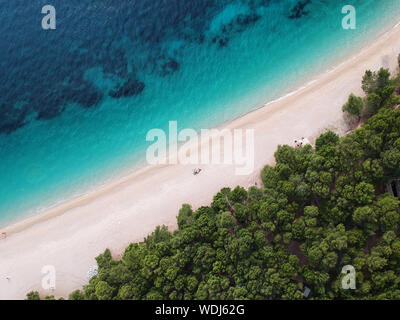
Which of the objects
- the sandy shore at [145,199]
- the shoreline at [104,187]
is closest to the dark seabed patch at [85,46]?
the shoreline at [104,187]

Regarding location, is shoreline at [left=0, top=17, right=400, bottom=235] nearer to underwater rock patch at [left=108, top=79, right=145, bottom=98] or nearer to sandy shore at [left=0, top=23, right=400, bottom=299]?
sandy shore at [left=0, top=23, right=400, bottom=299]

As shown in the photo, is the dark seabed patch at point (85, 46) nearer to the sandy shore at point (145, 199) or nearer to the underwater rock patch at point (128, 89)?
the underwater rock patch at point (128, 89)

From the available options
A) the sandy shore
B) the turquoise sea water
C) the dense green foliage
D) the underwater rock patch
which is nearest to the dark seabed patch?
the underwater rock patch

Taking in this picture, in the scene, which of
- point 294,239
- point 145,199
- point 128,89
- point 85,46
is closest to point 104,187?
point 145,199

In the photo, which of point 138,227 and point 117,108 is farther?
point 117,108

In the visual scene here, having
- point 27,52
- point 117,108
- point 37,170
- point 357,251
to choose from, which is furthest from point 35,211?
point 357,251

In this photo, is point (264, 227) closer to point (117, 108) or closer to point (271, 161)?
point (271, 161)
